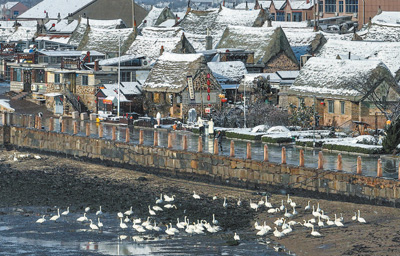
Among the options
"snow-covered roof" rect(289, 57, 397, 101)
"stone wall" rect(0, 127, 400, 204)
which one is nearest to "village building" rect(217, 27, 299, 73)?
"snow-covered roof" rect(289, 57, 397, 101)

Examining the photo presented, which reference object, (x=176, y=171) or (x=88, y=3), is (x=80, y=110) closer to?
(x=176, y=171)

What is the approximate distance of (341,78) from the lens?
6919cm

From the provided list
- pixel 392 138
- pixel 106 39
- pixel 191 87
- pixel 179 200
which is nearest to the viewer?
pixel 179 200

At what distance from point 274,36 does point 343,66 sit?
2369cm

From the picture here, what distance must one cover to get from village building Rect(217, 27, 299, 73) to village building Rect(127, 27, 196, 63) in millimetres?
6039

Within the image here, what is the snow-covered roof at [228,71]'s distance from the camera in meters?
81.4

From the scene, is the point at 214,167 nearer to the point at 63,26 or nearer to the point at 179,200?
the point at 179,200

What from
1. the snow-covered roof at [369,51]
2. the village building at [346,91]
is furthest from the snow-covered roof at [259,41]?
the village building at [346,91]

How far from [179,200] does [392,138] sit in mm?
11812

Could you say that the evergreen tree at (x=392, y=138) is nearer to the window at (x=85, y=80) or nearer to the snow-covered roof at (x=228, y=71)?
the snow-covered roof at (x=228, y=71)

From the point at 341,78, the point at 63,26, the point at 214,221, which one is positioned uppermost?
the point at 63,26

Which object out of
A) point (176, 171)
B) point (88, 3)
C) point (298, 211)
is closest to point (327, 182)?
point (298, 211)

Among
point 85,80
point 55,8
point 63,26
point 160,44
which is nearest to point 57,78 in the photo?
point 85,80

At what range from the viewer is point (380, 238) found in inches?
1578
